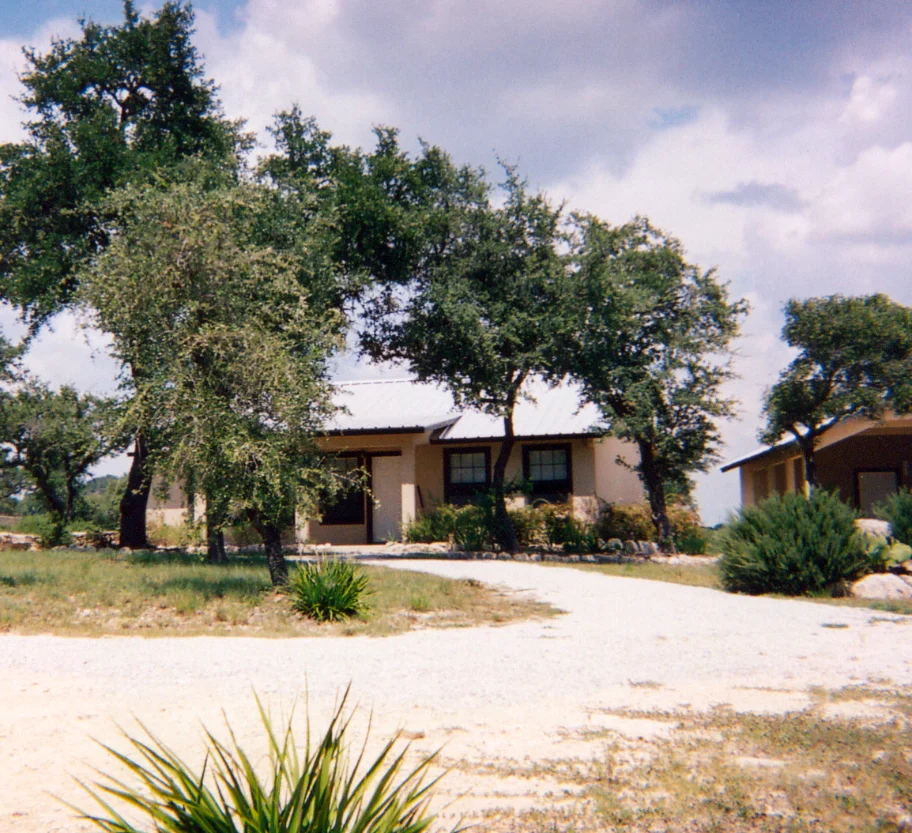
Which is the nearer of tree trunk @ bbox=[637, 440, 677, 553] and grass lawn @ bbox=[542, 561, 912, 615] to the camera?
grass lawn @ bbox=[542, 561, 912, 615]

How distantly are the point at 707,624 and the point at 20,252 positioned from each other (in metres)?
17.2

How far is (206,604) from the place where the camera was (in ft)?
35.8

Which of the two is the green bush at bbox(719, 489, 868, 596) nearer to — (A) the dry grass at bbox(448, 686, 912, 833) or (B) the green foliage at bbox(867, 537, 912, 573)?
(B) the green foliage at bbox(867, 537, 912, 573)

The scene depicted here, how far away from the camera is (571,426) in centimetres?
2422

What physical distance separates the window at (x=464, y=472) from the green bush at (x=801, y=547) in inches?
498

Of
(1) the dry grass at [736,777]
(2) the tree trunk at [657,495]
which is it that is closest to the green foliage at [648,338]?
(2) the tree trunk at [657,495]

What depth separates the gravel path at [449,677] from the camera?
517 cm

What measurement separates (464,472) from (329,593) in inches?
602

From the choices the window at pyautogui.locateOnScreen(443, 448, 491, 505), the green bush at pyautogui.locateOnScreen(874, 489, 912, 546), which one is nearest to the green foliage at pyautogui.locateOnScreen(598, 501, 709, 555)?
the window at pyautogui.locateOnScreen(443, 448, 491, 505)

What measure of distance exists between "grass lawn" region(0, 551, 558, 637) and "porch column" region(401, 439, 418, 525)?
8478mm

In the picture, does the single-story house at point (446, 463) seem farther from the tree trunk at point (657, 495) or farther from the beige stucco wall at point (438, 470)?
the tree trunk at point (657, 495)

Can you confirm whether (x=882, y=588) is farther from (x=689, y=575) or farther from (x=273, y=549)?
(x=273, y=549)

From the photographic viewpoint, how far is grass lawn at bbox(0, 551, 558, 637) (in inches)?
379

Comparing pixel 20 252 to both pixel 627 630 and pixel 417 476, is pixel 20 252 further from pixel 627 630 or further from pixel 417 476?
pixel 627 630
